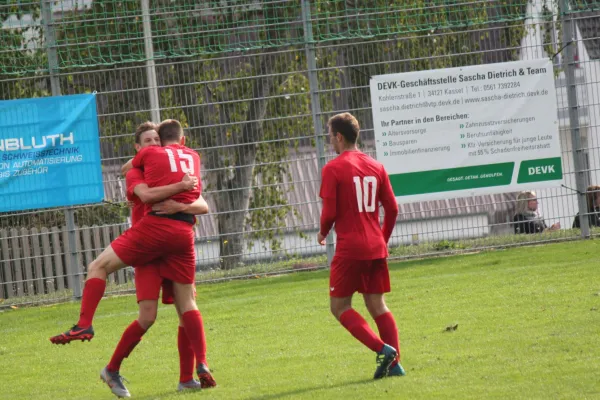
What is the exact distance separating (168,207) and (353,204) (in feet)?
4.06

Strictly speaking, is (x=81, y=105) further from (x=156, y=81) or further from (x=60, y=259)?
(x=60, y=259)

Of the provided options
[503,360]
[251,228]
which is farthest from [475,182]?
[503,360]

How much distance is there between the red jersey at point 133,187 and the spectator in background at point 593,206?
828cm

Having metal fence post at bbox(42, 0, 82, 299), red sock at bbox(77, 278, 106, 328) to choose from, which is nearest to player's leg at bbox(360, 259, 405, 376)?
red sock at bbox(77, 278, 106, 328)

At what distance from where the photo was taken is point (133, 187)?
7.41 m

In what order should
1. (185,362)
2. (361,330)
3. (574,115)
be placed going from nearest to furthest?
1. (361,330)
2. (185,362)
3. (574,115)

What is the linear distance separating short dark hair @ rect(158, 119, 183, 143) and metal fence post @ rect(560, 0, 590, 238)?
26.7ft

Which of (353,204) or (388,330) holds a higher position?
(353,204)

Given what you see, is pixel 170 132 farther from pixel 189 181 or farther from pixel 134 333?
pixel 134 333

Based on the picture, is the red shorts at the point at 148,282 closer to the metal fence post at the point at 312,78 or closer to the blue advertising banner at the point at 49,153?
the blue advertising banner at the point at 49,153

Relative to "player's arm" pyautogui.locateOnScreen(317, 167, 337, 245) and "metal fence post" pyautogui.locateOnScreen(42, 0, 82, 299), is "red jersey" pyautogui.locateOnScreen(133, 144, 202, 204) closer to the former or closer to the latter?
"player's arm" pyautogui.locateOnScreen(317, 167, 337, 245)

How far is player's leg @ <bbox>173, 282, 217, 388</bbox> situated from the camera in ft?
23.7

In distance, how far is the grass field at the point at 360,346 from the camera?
267 inches

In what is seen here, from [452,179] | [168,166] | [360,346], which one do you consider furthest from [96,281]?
[452,179]
